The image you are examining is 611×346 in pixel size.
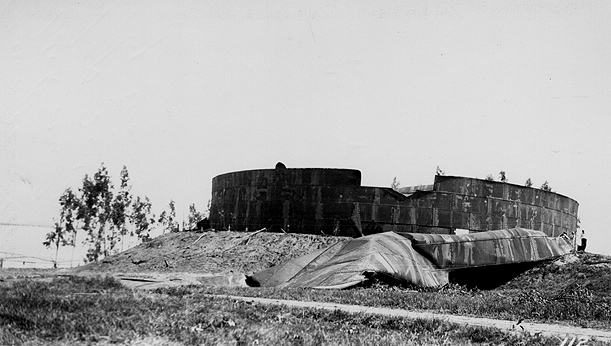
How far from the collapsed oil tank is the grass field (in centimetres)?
1754

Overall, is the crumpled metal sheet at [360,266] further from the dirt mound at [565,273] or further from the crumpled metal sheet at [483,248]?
the dirt mound at [565,273]

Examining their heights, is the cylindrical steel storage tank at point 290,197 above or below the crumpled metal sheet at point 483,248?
above

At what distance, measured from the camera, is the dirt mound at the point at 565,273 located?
18456 millimetres

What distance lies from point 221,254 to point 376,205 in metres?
7.13

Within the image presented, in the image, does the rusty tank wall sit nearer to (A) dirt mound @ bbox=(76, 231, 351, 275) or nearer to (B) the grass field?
(A) dirt mound @ bbox=(76, 231, 351, 275)

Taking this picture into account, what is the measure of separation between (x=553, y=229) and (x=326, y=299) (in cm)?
2146

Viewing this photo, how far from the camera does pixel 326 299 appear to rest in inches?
538

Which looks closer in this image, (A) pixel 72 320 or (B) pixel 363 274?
(A) pixel 72 320

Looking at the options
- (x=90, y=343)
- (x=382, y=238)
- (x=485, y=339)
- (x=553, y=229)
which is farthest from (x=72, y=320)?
(x=553, y=229)

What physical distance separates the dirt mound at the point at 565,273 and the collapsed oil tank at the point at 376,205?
7.13 metres

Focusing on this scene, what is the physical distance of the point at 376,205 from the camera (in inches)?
1123

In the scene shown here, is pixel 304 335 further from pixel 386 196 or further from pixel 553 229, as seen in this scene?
pixel 553 229

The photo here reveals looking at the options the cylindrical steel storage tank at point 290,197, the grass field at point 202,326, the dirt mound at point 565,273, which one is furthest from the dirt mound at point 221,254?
the grass field at point 202,326

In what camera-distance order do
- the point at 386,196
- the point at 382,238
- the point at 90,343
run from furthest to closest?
1. the point at 386,196
2. the point at 382,238
3. the point at 90,343
